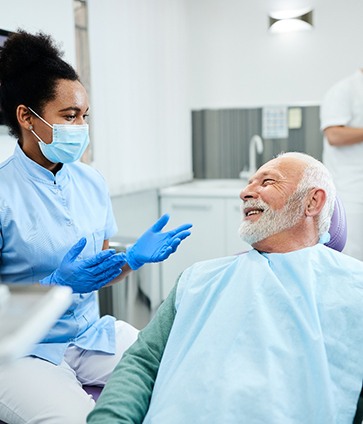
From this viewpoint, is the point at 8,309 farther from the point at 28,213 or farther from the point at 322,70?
the point at 322,70

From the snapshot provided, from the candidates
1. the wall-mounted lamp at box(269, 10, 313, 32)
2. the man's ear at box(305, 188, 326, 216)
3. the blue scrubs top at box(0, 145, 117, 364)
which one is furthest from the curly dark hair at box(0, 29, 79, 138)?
the wall-mounted lamp at box(269, 10, 313, 32)

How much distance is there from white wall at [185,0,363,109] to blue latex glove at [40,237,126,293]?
2694 mm

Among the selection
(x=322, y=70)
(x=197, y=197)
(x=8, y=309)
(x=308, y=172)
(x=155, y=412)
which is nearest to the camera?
(x=8, y=309)

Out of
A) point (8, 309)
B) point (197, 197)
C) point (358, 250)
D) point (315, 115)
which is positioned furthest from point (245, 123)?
point (8, 309)

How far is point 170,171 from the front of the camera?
3.65 metres

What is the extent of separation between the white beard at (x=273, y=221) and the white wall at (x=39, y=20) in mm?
1044

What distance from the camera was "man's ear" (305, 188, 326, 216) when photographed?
135cm

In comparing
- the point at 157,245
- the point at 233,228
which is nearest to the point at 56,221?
the point at 157,245

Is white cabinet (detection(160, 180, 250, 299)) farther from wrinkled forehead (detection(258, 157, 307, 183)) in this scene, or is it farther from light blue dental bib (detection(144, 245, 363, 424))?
light blue dental bib (detection(144, 245, 363, 424))

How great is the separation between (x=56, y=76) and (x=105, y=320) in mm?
755

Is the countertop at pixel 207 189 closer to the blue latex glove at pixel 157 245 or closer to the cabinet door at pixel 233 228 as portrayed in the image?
the cabinet door at pixel 233 228

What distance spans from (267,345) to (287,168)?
1.59ft

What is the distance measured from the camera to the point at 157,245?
152 cm

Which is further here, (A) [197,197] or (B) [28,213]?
(A) [197,197]
